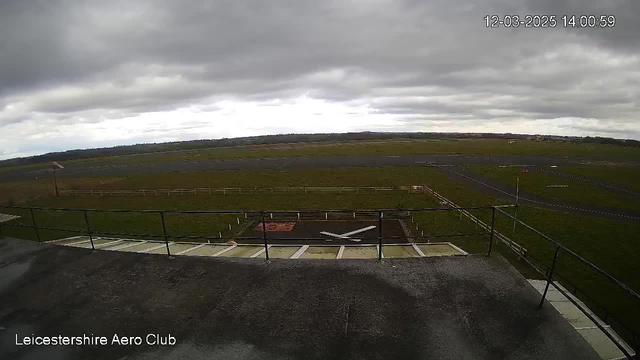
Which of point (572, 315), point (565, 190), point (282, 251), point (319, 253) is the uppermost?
point (319, 253)

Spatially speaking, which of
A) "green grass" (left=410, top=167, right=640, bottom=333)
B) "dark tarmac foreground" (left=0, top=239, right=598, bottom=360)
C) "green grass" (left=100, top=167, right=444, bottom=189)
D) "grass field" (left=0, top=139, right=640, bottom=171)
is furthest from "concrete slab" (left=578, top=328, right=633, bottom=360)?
"grass field" (left=0, top=139, right=640, bottom=171)

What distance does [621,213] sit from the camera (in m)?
24.8

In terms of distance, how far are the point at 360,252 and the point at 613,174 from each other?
5434 centimetres

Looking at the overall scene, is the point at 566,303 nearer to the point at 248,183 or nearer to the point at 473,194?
the point at 473,194

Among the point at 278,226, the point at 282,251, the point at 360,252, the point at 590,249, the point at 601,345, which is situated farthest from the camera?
the point at 278,226

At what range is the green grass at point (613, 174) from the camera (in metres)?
37.6

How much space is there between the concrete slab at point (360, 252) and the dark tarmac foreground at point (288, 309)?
3469mm

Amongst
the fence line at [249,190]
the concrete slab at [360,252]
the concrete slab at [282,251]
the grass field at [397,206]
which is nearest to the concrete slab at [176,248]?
the concrete slab at [282,251]

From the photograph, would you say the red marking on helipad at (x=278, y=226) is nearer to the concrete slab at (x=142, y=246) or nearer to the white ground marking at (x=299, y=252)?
the concrete slab at (x=142, y=246)

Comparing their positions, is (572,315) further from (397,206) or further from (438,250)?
(397,206)

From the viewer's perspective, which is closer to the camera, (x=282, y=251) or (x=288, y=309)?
(x=288, y=309)

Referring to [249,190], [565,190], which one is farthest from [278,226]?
[565,190]

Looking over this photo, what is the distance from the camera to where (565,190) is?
33281 millimetres

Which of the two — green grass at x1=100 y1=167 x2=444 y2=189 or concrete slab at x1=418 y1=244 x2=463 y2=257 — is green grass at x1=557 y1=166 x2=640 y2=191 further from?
→ concrete slab at x1=418 y1=244 x2=463 y2=257
